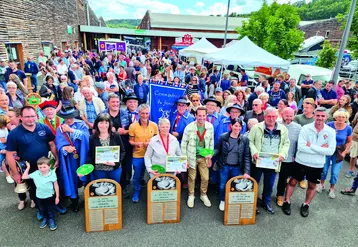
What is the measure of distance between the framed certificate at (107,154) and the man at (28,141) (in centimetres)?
77

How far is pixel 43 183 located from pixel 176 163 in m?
1.93

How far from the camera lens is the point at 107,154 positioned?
11.4 ft

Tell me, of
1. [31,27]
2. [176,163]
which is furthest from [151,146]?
[31,27]

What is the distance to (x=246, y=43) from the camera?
34.7 ft

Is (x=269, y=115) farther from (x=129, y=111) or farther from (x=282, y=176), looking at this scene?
(x=129, y=111)

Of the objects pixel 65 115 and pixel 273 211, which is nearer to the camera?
pixel 65 115

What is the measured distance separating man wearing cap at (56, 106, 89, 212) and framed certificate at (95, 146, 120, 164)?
0.34 m

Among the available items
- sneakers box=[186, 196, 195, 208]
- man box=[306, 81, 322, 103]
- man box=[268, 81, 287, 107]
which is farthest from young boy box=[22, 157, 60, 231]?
man box=[306, 81, 322, 103]

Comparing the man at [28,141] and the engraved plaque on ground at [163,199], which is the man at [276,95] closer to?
the engraved plaque on ground at [163,199]

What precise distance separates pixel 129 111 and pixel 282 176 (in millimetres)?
3080

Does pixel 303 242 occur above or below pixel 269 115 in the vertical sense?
below

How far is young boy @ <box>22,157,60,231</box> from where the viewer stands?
3275 millimetres

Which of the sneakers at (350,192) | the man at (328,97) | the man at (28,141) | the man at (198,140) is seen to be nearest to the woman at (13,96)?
the man at (28,141)

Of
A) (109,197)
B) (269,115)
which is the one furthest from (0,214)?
(269,115)
